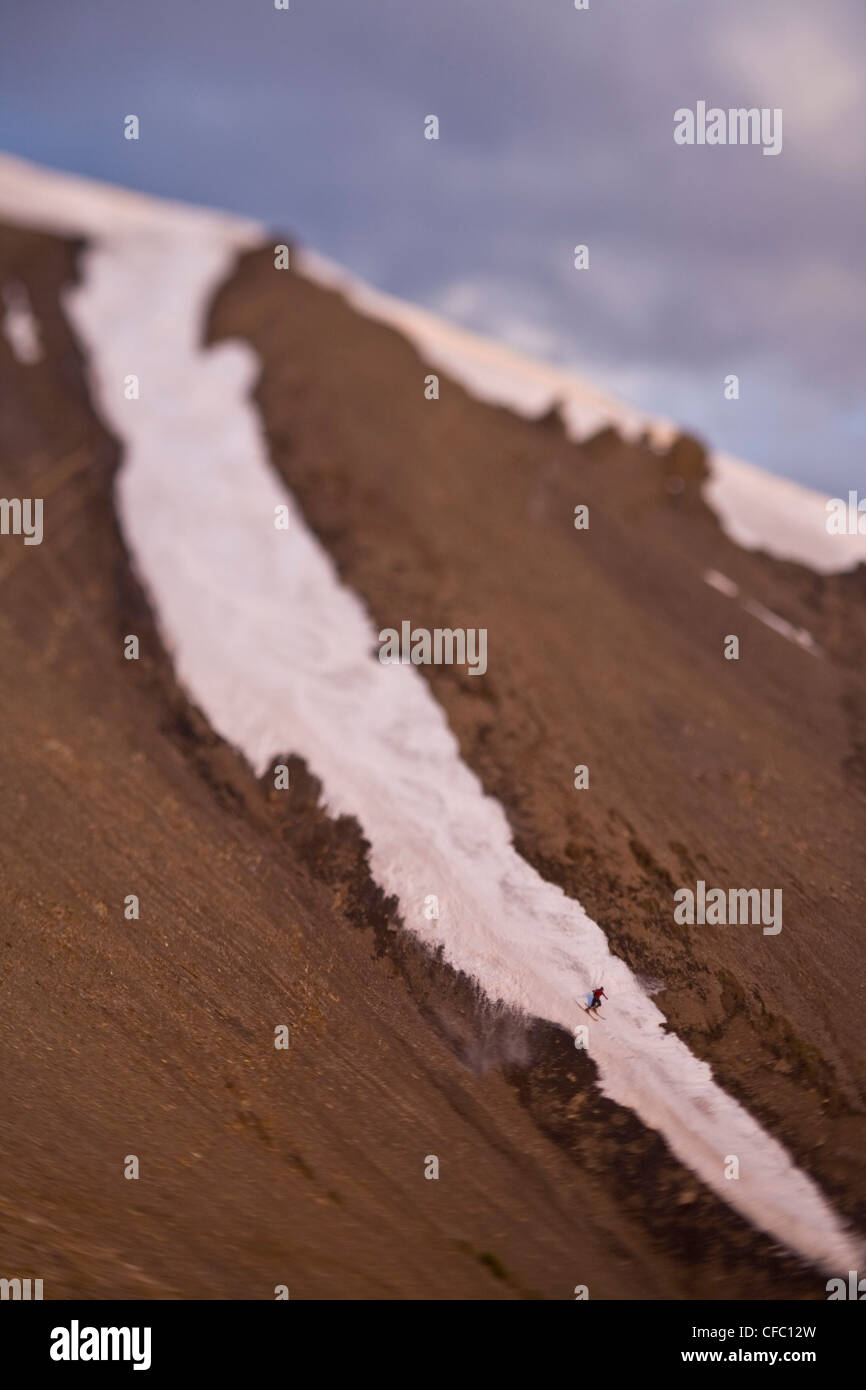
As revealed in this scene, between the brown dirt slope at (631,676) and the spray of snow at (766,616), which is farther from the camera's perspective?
the spray of snow at (766,616)

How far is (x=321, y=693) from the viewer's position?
13.6 m

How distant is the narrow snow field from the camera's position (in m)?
9.33

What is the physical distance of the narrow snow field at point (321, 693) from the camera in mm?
9328

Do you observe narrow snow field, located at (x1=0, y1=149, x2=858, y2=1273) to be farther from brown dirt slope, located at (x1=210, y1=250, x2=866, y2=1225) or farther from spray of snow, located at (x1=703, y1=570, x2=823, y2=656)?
spray of snow, located at (x1=703, y1=570, x2=823, y2=656)

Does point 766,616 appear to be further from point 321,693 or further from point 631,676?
point 321,693

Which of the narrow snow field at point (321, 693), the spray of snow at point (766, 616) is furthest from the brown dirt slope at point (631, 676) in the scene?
the narrow snow field at point (321, 693)

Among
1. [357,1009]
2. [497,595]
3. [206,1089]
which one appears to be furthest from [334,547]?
[206,1089]

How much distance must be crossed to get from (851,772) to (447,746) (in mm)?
6008

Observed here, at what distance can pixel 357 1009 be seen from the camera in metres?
9.97

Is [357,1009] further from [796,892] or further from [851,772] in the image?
[851,772]

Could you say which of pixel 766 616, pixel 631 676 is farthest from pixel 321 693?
pixel 766 616

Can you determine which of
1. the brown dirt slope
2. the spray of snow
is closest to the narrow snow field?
the brown dirt slope

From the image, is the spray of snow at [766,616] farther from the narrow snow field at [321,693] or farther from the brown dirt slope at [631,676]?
the narrow snow field at [321,693]

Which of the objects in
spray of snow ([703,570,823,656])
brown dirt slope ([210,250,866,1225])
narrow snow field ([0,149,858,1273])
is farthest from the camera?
spray of snow ([703,570,823,656])
